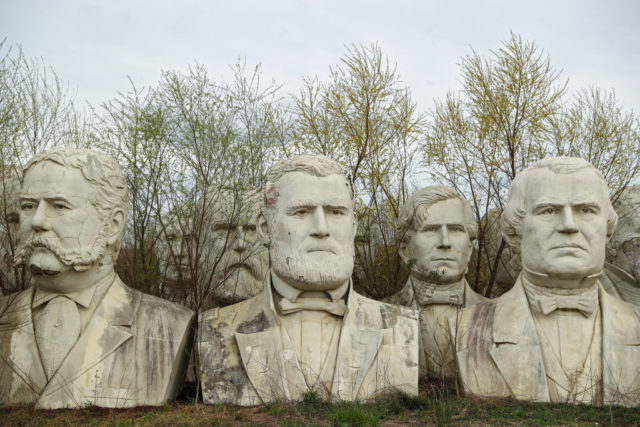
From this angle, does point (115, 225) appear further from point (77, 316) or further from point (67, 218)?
point (77, 316)

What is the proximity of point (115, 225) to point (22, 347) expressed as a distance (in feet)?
4.08

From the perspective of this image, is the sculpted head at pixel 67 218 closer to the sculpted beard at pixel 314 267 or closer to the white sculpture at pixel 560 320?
the sculpted beard at pixel 314 267

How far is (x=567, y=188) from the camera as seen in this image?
248 inches

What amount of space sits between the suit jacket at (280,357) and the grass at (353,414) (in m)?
0.13

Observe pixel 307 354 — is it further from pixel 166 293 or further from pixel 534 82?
pixel 534 82

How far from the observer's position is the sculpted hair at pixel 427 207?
772cm

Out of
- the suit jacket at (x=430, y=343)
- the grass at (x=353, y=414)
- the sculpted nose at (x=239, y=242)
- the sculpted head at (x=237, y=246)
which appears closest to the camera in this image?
the grass at (x=353, y=414)

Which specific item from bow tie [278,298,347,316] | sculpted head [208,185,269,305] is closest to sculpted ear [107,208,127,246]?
bow tie [278,298,347,316]

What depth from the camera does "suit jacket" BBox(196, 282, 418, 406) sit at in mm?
6000

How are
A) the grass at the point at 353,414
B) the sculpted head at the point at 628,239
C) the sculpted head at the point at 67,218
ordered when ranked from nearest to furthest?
the grass at the point at 353,414
the sculpted head at the point at 67,218
the sculpted head at the point at 628,239

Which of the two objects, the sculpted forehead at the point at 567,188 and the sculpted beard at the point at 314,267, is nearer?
the sculpted beard at the point at 314,267

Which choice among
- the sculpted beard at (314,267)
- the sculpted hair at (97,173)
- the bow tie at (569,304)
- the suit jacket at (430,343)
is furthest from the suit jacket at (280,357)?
the sculpted hair at (97,173)

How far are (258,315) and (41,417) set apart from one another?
1843 millimetres

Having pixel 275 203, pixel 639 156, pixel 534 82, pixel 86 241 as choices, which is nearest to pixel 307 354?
pixel 275 203
